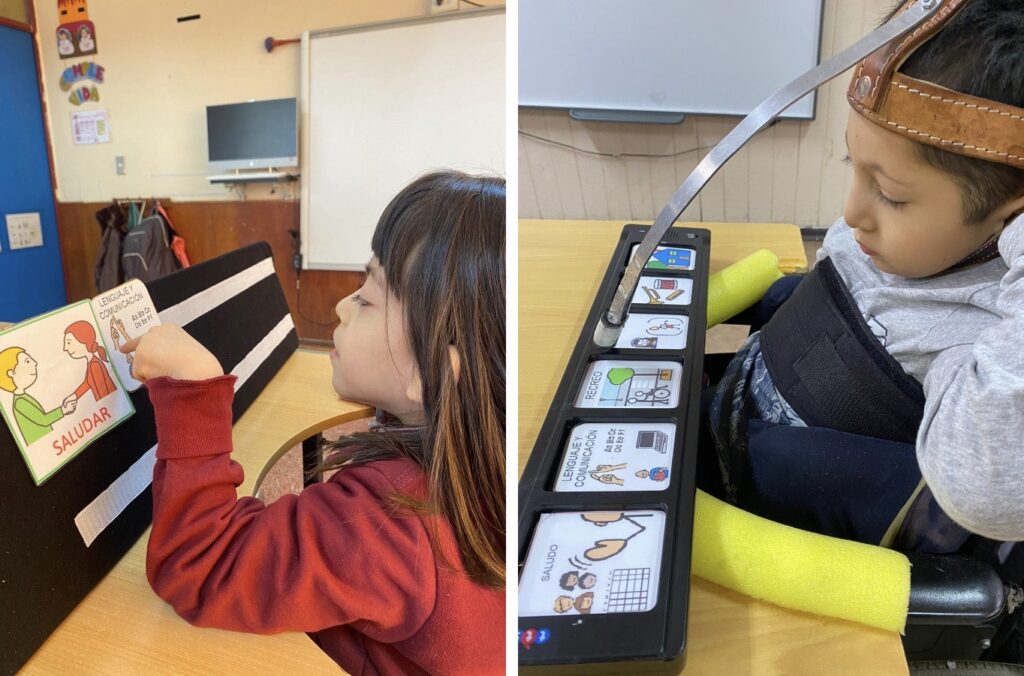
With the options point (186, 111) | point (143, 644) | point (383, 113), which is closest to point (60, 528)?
point (143, 644)

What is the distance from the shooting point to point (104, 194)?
2291 mm

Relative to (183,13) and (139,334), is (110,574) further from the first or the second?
(183,13)

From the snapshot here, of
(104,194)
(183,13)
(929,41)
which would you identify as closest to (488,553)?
(929,41)

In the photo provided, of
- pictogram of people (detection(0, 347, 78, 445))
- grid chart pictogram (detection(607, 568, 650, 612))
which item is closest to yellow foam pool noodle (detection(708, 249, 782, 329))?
grid chart pictogram (detection(607, 568, 650, 612))

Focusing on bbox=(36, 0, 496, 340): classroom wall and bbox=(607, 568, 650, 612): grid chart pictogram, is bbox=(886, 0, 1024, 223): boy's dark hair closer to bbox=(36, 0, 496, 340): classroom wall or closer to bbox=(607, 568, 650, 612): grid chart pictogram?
bbox=(607, 568, 650, 612): grid chart pictogram

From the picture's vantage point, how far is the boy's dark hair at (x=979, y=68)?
31cm

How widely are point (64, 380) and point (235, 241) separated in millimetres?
1948

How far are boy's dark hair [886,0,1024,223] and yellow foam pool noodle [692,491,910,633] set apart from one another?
188 millimetres

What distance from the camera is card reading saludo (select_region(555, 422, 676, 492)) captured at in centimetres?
32

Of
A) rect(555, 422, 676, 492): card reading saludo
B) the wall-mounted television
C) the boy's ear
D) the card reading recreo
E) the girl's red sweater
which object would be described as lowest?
the girl's red sweater

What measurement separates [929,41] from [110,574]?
1.82 ft

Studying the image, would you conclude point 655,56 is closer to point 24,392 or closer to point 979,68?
point 979,68

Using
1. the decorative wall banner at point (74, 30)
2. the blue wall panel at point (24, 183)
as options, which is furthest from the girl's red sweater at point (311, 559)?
the decorative wall banner at point (74, 30)

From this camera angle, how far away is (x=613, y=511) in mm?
305
